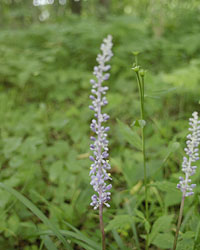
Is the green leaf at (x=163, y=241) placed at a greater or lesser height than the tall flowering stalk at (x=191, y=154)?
lesser

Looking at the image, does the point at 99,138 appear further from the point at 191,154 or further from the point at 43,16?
the point at 43,16

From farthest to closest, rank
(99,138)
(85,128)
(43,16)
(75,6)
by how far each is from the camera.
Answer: (43,16) < (75,6) < (85,128) < (99,138)

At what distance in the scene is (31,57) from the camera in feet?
14.5

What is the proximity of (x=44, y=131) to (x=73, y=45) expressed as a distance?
8.26ft

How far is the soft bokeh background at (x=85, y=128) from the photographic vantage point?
1.81 metres

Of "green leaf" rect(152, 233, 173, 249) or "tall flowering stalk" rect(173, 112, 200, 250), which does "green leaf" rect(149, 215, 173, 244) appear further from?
"tall flowering stalk" rect(173, 112, 200, 250)

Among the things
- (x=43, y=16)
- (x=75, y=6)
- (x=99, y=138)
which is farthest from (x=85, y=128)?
(x=43, y=16)

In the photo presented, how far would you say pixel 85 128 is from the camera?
10.2 feet

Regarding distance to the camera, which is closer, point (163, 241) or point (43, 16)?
point (163, 241)

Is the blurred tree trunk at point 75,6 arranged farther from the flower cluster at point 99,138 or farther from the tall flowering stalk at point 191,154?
the tall flowering stalk at point 191,154

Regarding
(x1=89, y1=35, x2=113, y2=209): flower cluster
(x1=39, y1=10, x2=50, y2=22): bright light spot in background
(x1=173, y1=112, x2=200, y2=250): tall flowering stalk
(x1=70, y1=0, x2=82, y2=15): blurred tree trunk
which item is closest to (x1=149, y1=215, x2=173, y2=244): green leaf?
(x1=173, y1=112, x2=200, y2=250): tall flowering stalk

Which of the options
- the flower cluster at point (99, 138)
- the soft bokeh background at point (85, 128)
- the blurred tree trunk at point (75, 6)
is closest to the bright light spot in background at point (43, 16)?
the blurred tree trunk at point (75, 6)

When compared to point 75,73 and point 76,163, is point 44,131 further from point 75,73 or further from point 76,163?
point 75,73

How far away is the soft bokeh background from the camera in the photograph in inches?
71.2
